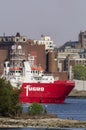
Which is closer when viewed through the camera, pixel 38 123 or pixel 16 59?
pixel 38 123

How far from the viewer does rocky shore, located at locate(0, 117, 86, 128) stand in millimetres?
67438

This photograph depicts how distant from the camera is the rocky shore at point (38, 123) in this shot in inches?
2655

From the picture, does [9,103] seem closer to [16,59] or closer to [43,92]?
[43,92]

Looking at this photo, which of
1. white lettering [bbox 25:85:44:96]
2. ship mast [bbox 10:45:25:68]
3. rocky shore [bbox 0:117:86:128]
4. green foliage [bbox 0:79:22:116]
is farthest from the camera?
ship mast [bbox 10:45:25:68]

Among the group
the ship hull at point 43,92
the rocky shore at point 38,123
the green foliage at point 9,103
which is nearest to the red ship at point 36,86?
the ship hull at point 43,92

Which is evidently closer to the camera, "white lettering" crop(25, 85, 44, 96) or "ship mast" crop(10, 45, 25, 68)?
"white lettering" crop(25, 85, 44, 96)

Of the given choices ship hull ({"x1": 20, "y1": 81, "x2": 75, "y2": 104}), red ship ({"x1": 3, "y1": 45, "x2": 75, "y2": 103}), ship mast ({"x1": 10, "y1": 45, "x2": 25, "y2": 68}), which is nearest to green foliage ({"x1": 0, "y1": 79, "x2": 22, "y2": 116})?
red ship ({"x1": 3, "y1": 45, "x2": 75, "y2": 103})

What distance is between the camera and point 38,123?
227ft

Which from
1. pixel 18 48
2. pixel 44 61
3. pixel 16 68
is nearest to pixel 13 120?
pixel 16 68

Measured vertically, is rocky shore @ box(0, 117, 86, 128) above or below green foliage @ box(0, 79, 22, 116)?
below

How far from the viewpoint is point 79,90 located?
17500 cm

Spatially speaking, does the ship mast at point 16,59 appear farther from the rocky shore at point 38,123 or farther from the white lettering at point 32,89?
the rocky shore at point 38,123

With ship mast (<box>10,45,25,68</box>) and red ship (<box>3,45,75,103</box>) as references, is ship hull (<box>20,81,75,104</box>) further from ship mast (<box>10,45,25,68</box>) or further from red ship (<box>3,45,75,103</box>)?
ship mast (<box>10,45,25,68</box>)

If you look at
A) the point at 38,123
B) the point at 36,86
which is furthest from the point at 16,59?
the point at 38,123
